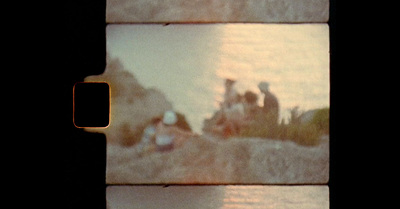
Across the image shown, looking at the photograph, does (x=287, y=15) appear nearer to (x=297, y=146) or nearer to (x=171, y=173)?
(x=297, y=146)

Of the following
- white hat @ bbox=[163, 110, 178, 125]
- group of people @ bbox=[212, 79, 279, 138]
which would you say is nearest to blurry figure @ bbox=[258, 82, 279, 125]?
group of people @ bbox=[212, 79, 279, 138]

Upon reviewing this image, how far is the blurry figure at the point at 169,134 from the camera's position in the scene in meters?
1.11

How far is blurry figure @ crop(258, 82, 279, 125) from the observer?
1106 millimetres

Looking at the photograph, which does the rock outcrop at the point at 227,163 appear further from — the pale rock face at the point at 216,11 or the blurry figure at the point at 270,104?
the pale rock face at the point at 216,11

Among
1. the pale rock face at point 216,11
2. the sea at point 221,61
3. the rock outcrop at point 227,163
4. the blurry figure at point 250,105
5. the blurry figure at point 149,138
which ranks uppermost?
the pale rock face at point 216,11

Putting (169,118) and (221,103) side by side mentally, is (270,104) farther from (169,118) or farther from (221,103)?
(169,118)

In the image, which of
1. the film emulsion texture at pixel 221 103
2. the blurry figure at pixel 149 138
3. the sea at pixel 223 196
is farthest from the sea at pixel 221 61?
the sea at pixel 223 196

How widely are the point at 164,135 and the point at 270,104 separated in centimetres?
40

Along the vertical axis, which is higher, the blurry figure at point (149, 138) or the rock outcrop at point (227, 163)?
the blurry figure at point (149, 138)

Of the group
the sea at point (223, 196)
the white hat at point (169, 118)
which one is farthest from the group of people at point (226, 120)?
the sea at point (223, 196)

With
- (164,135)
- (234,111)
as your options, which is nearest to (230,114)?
(234,111)

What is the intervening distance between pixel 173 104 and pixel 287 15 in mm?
528
